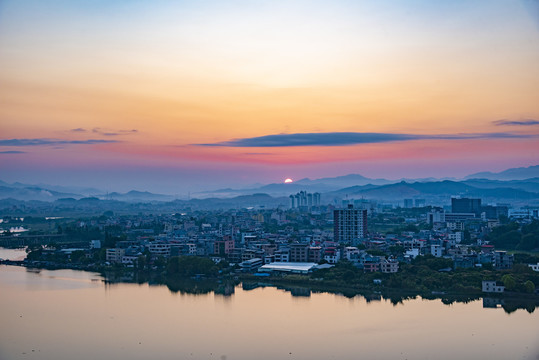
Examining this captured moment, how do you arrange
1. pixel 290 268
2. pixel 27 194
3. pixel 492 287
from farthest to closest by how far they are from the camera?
pixel 27 194
pixel 290 268
pixel 492 287

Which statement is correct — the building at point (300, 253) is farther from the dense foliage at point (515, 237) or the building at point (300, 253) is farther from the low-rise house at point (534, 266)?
the dense foliage at point (515, 237)

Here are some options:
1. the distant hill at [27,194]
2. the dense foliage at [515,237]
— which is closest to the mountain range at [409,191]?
the distant hill at [27,194]

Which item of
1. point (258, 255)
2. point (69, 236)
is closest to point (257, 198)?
point (69, 236)

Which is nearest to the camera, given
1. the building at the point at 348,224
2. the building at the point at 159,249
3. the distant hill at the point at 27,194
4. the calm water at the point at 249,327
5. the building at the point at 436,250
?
the calm water at the point at 249,327

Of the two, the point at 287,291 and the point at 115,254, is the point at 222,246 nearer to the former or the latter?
the point at 115,254

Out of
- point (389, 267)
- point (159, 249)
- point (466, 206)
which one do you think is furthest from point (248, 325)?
point (466, 206)

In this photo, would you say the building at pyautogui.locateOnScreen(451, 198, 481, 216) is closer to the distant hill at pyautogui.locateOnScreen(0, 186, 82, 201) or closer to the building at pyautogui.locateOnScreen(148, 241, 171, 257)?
the building at pyautogui.locateOnScreen(148, 241, 171, 257)
